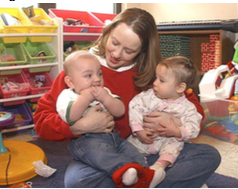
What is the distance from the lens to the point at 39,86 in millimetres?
2492

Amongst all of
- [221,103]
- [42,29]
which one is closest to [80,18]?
[42,29]

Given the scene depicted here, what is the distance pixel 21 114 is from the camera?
250 centimetres

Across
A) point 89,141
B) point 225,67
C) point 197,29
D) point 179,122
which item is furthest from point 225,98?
point 89,141

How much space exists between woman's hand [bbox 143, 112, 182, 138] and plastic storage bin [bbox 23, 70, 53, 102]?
1.26 meters

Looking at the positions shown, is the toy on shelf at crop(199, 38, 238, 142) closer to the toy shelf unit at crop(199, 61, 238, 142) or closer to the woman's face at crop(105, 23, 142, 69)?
the toy shelf unit at crop(199, 61, 238, 142)

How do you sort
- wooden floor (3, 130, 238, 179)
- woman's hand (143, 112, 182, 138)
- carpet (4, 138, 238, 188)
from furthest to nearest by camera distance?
wooden floor (3, 130, 238, 179) → carpet (4, 138, 238, 188) → woman's hand (143, 112, 182, 138)

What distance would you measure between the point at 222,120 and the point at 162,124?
1130 millimetres

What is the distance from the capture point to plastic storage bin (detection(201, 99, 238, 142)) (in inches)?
87.5

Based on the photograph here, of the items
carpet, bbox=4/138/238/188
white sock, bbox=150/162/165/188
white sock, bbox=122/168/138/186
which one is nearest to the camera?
white sock, bbox=122/168/138/186

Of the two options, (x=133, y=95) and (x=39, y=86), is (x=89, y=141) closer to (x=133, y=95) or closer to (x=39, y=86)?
(x=133, y=95)

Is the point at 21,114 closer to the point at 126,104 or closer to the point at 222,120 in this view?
the point at 126,104

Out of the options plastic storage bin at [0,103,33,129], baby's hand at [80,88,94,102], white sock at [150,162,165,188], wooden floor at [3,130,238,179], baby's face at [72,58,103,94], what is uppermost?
baby's face at [72,58,103,94]

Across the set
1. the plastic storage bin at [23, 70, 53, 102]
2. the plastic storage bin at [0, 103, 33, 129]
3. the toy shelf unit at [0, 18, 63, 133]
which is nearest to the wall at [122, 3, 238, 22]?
the toy shelf unit at [0, 18, 63, 133]

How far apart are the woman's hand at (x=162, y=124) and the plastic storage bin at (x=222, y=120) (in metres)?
1.01
